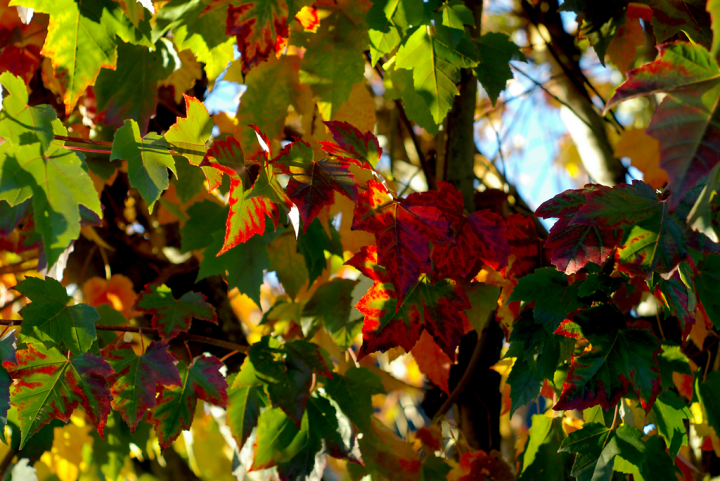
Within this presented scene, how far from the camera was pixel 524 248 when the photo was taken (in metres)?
0.78

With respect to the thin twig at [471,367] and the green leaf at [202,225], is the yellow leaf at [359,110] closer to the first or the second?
the green leaf at [202,225]

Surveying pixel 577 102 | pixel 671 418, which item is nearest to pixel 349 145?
pixel 671 418

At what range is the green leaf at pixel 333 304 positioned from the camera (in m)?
0.98

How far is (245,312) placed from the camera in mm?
2514

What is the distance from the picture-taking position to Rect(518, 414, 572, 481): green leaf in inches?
35.4

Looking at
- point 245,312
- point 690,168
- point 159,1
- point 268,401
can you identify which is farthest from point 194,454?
point 690,168

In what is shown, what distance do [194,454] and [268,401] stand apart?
130cm

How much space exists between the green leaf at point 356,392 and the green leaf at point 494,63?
555mm

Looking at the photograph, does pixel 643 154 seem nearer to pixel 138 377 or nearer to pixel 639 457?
pixel 639 457

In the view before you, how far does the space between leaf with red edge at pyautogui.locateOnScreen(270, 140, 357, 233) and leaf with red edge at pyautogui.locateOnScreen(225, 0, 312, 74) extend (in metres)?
0.28

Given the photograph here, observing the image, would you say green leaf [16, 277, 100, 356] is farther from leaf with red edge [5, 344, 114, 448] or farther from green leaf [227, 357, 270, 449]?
green leaf [227, 357, 270, 449]

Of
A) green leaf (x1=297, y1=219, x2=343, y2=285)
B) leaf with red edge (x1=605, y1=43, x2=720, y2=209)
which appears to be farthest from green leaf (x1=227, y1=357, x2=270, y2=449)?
leaf with red edge (x1=605, y1=43, x2=720, y2=209)

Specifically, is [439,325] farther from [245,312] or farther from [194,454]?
[245,312]

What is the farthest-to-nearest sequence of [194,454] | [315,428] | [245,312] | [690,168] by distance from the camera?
[245,312]
[194,454]
[315,428]
[690,168]
